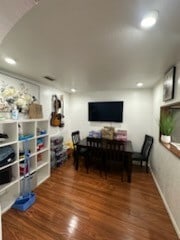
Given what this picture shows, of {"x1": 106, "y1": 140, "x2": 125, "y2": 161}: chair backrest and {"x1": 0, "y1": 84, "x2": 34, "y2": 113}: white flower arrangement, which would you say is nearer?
{"x1": 0, "y1": 84, "x2": 34, "y2": 113}: white flower arrangement

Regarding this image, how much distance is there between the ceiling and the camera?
36.6 inches

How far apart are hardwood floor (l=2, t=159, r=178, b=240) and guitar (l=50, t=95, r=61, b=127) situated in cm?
162

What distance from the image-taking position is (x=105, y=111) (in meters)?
4.36

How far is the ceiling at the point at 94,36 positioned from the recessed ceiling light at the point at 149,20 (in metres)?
0.04

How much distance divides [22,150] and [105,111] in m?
2.67

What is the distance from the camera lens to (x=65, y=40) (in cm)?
137

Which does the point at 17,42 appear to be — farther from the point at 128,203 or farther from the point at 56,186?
the point at 128,203

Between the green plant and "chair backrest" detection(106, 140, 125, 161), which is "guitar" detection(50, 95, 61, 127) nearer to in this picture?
"chair backrest" detection(106, 140, 125, 161)

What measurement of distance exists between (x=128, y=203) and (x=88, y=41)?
2.53 metres

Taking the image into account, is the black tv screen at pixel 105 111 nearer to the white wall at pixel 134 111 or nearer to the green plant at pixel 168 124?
the white wall at pixel 134 111

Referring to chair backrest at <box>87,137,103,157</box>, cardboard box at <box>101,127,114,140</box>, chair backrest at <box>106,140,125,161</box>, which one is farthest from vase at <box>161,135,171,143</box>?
cardboard box at <box>101,127,114,140</box>

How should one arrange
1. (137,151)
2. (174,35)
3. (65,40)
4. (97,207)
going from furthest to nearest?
(137,151) < (97,207) < (65,40) < (174,35)

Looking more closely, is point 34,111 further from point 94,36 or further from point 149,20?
point 149,20

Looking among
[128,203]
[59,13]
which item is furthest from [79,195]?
[59,13]
